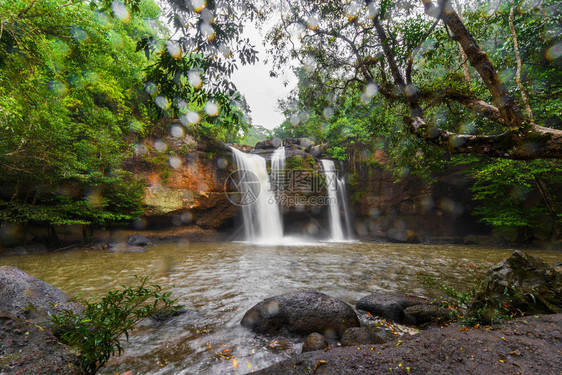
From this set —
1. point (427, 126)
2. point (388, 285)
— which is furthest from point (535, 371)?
point (388, 285)

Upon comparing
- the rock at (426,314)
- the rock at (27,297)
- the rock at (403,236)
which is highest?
the rock at (27,297)

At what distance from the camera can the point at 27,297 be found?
3545mm

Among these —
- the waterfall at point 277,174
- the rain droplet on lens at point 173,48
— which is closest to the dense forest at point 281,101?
the rain droplet on lens at point 173,48

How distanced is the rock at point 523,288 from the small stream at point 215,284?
2139 mm

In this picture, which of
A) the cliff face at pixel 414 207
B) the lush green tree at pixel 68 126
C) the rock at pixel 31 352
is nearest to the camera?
the rock at pixel 31 352

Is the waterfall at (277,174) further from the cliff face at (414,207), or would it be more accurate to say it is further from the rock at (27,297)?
the rock at (27,297)

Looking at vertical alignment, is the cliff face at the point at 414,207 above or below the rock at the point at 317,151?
below

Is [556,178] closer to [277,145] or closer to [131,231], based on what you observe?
[277,145]

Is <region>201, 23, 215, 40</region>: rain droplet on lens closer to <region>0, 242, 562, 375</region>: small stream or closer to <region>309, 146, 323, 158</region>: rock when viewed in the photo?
<region>0, 242, 562, 375</region>: small stream

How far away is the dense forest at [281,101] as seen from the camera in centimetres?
323

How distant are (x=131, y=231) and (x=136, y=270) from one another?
8068mm

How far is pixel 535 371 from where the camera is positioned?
1987mm

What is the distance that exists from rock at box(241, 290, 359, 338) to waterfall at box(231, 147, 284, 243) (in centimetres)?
1408

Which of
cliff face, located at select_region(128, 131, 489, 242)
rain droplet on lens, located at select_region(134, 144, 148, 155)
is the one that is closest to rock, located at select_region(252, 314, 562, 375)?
cliff face, located at select_region(128, 131, 489, 242)
